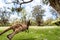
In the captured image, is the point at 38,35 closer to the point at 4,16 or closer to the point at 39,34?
the point at 39,34

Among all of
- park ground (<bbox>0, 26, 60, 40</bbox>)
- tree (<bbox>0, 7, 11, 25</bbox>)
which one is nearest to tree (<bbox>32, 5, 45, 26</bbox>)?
park ground (<bbox>0, 26, 60, 40</bbox>)

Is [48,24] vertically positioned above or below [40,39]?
above

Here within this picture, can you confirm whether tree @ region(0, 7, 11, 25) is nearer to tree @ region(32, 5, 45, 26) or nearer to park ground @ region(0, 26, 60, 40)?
park ground @ region(0, 26, 60, 40)

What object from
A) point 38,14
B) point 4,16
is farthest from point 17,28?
point 38,14

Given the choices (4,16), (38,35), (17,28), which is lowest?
(38,35)

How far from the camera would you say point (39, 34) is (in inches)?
105

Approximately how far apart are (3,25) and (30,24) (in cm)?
37

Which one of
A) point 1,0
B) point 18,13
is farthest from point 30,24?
point 1,0

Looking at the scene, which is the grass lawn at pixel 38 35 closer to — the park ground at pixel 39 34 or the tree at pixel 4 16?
the park ground at pixel 39 34

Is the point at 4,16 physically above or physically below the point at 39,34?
above

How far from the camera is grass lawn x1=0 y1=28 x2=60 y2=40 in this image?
2654mm

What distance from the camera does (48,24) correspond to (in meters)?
2.71

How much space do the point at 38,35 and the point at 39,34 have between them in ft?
0.06

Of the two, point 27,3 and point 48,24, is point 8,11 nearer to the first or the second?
point 27,3
